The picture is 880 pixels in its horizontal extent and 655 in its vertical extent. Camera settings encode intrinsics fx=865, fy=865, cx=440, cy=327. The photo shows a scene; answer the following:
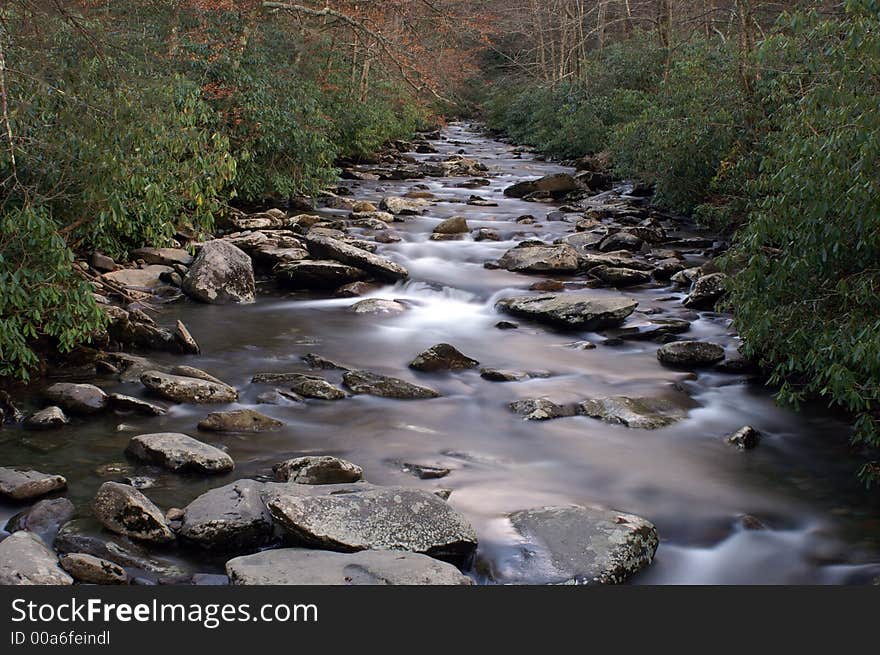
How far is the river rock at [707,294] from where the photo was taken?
11805 millimetres

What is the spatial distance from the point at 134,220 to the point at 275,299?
7.04 feet

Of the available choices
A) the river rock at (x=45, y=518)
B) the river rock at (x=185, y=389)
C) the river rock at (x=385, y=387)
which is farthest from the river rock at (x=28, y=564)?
the river rock at (x=385, y=387)

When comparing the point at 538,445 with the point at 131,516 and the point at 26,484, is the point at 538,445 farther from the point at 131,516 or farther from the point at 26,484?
the point at 26,484

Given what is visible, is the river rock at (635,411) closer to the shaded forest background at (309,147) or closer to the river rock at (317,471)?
the shaded forest background at (309,147)

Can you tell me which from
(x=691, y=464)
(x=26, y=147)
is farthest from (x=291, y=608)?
(x=26, y=147)

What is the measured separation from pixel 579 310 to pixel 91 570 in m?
7.47

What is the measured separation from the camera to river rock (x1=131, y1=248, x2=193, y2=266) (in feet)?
41.6

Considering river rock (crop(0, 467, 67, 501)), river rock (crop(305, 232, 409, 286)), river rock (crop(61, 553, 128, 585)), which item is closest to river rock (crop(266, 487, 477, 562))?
river rock (crop(61, 553, 128, 585))

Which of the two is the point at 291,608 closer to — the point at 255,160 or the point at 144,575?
the point at 144,575

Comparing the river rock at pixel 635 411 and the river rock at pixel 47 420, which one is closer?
the river rock at pixel 47 420

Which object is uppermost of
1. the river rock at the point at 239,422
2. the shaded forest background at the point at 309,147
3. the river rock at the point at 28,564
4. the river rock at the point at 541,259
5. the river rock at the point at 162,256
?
the shaded forest background at the point at 309,147

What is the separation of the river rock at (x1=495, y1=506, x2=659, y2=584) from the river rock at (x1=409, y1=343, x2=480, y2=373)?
12.5 ft

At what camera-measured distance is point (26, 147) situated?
24.3ft

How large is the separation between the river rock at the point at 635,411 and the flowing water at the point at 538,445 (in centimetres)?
13
